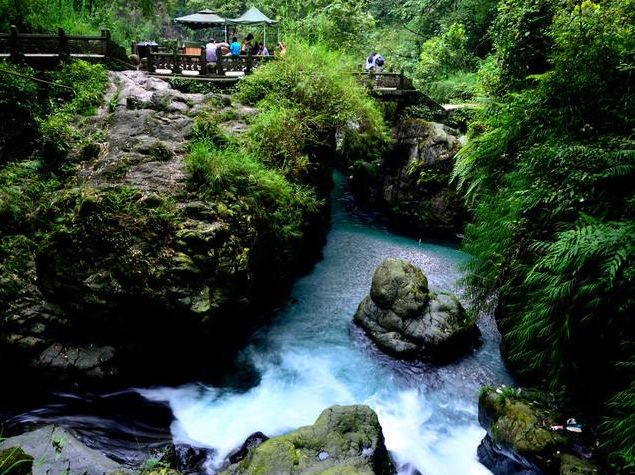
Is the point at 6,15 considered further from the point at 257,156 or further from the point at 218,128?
the point at 257,156

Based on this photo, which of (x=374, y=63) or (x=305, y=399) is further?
(x=374, y=63)

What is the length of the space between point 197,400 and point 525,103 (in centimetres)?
697

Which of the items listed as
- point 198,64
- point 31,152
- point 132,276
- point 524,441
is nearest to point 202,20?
point 198,64

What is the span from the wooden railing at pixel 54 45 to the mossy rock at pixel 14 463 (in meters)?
11.3

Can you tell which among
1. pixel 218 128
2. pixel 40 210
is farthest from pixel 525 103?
pixel 40 210

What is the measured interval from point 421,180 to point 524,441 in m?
10.4

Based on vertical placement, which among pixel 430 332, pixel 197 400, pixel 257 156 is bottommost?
pixel 197 400

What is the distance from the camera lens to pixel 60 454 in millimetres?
4711

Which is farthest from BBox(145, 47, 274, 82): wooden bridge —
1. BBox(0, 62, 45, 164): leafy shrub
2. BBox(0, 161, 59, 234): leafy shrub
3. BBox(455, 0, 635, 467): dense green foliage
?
BBox(455, 0, 635, 467): dense green foliage

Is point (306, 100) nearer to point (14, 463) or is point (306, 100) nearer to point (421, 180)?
point (421, 180)

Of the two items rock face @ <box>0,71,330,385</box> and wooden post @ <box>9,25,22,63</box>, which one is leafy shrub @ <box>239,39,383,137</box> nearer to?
rock face @ <box>0,71,330,385</box>

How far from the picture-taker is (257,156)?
9438mm

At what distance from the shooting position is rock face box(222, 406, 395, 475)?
455 cm

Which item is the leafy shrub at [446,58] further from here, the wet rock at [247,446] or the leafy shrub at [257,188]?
the wet rock at [247,446]
